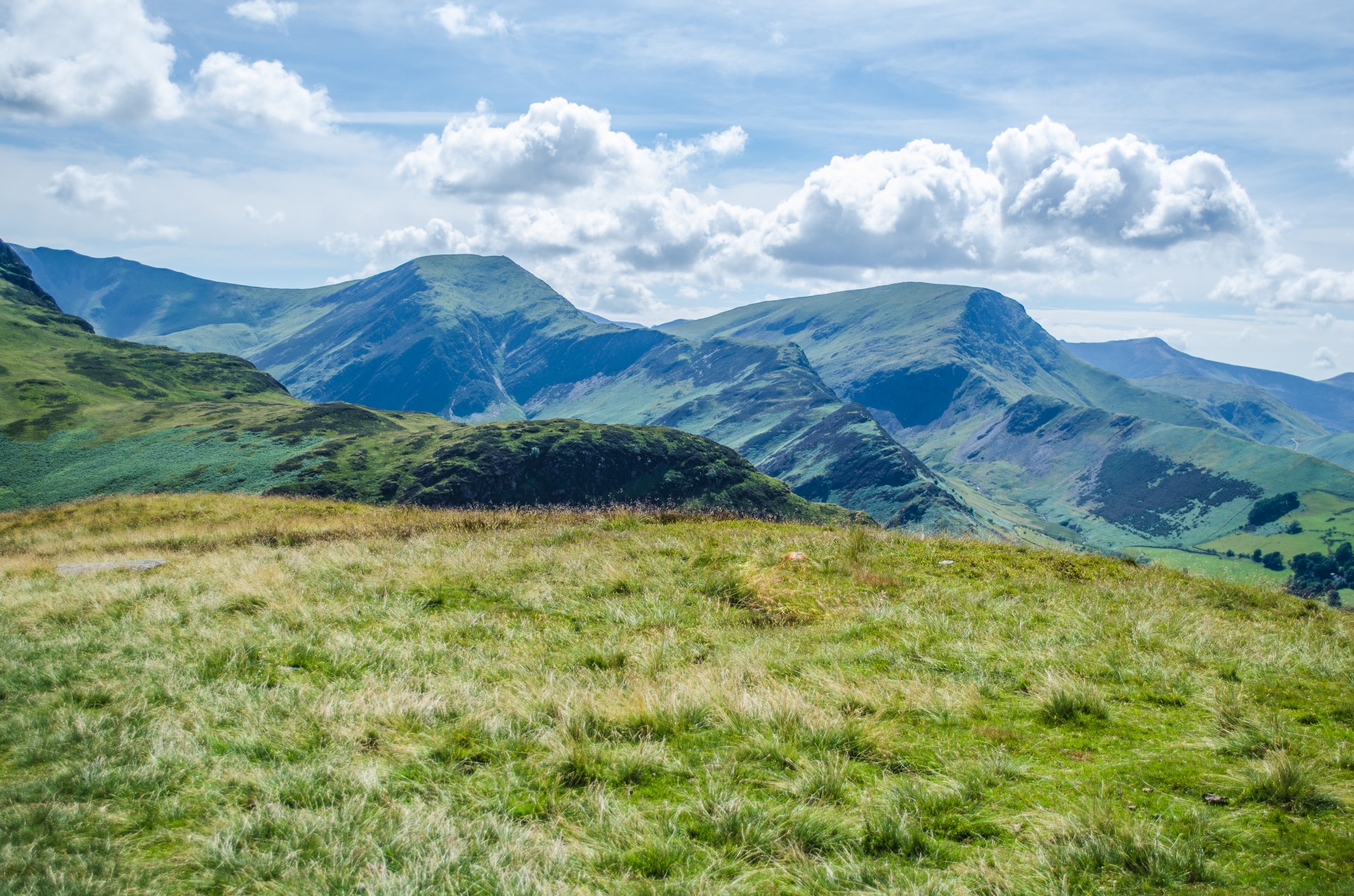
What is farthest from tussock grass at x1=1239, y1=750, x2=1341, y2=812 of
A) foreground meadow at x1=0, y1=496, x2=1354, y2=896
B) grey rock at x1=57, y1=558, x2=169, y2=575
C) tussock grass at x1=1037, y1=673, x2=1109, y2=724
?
grey rock at x1=57, y1=558, x2=169, y2=575

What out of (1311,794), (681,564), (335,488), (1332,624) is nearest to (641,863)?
(1311,794)

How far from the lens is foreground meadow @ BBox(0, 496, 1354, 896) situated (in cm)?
501

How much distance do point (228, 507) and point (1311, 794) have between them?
32117mm

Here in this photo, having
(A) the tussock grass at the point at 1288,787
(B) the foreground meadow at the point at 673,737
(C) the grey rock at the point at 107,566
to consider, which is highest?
(A) the tussock grass at the point at 1288,787

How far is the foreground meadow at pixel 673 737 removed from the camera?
5008 millimetres

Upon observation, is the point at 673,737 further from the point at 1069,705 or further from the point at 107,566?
the point at 107,566

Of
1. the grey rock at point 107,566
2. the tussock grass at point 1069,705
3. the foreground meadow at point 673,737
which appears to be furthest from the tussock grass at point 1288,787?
the grey rock at point 107,566

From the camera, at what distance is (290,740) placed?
694cm

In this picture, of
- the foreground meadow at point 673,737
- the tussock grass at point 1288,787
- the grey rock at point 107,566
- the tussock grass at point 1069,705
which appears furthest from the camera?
the grey rock at point 107,566

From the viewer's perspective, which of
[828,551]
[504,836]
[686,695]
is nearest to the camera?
[504,836]

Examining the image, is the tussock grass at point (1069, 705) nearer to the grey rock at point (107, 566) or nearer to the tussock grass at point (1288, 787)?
the tussock grass at point (1288, 787)

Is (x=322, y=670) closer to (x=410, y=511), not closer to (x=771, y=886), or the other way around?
(x=771, y=886)

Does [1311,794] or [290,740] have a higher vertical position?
[1311,794]

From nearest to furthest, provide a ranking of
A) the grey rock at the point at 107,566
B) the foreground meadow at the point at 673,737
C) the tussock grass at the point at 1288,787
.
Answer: the foreground meadow at the point at 673,737 → the tussock grass at the point at 1288,787 → the grey rock at the point at 107,566
